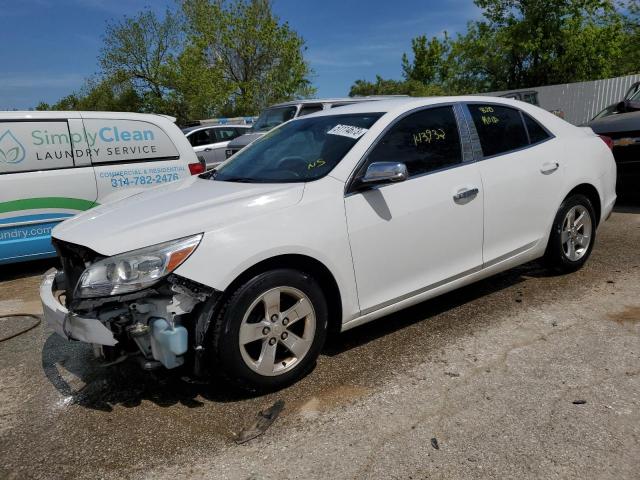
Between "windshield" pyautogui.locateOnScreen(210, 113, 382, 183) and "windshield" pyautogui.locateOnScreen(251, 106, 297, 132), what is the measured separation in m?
7.39

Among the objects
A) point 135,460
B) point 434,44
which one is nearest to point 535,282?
point 135,460

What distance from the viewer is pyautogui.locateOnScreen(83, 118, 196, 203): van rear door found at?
5883mm

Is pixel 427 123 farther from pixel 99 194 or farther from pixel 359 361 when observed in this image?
pixel 99 194

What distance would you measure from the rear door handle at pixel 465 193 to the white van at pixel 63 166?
3.27m

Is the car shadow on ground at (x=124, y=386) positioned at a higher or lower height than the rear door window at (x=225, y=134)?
lower

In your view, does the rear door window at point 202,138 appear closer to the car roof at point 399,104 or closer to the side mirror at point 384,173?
the car roof at point 399,104

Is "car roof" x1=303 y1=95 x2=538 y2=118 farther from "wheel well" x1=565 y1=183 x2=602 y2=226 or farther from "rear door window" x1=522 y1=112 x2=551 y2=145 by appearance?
"wheel well" x1=565 y1=183 x2=602 y2=226

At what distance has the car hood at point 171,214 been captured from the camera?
2.67m

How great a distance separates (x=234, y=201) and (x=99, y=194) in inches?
139

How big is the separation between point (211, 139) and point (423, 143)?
1237cm

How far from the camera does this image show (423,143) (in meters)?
3.57

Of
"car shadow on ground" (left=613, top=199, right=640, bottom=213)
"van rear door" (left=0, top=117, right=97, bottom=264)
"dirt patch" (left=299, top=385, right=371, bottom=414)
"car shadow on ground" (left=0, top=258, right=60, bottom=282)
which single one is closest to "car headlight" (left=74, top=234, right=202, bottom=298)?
"dirt patch" (left=299, top=385, right=371, bottom=414)

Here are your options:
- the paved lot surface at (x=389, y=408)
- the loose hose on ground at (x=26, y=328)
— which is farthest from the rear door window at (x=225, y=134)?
the paved lot surface at (x=389, y=408)

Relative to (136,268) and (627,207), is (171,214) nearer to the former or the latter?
(136,268)
